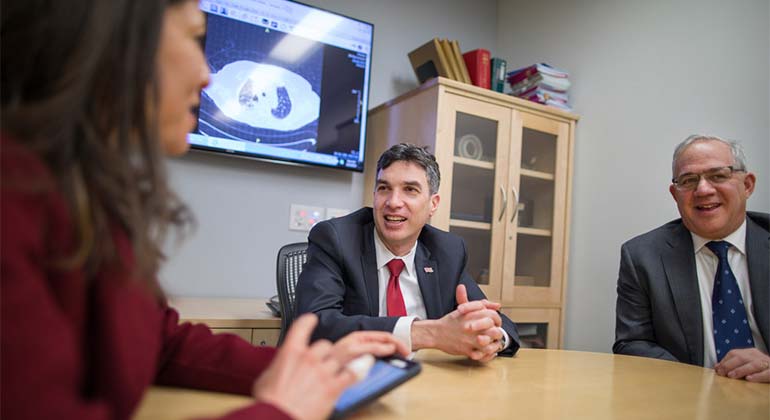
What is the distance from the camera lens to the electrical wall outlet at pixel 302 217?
2639mm

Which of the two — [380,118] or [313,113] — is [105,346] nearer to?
[313,113]

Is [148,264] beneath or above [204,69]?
beneath

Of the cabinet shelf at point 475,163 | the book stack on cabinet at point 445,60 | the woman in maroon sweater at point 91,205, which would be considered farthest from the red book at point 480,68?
the woman in maroon sweater at point 91,205

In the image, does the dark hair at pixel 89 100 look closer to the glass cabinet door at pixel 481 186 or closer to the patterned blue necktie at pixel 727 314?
the patterned blue necktie at pixel 727 314

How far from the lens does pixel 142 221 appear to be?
0.52 m

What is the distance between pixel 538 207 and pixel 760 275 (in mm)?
1215

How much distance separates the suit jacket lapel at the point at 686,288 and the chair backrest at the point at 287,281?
1.29 meters

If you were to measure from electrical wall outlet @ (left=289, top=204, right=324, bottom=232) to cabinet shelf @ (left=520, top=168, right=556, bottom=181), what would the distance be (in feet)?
3.62

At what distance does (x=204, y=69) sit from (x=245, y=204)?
2.01 m

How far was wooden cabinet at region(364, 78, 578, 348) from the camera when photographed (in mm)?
2488

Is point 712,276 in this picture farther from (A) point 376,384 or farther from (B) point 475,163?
(A) point 376,384

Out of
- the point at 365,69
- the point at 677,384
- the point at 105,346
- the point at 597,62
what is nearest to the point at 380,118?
the point at 365,69

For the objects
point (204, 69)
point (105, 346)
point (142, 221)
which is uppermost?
point (204, 69)

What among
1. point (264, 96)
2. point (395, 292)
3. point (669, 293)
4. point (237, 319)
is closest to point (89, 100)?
point (395, 292)
